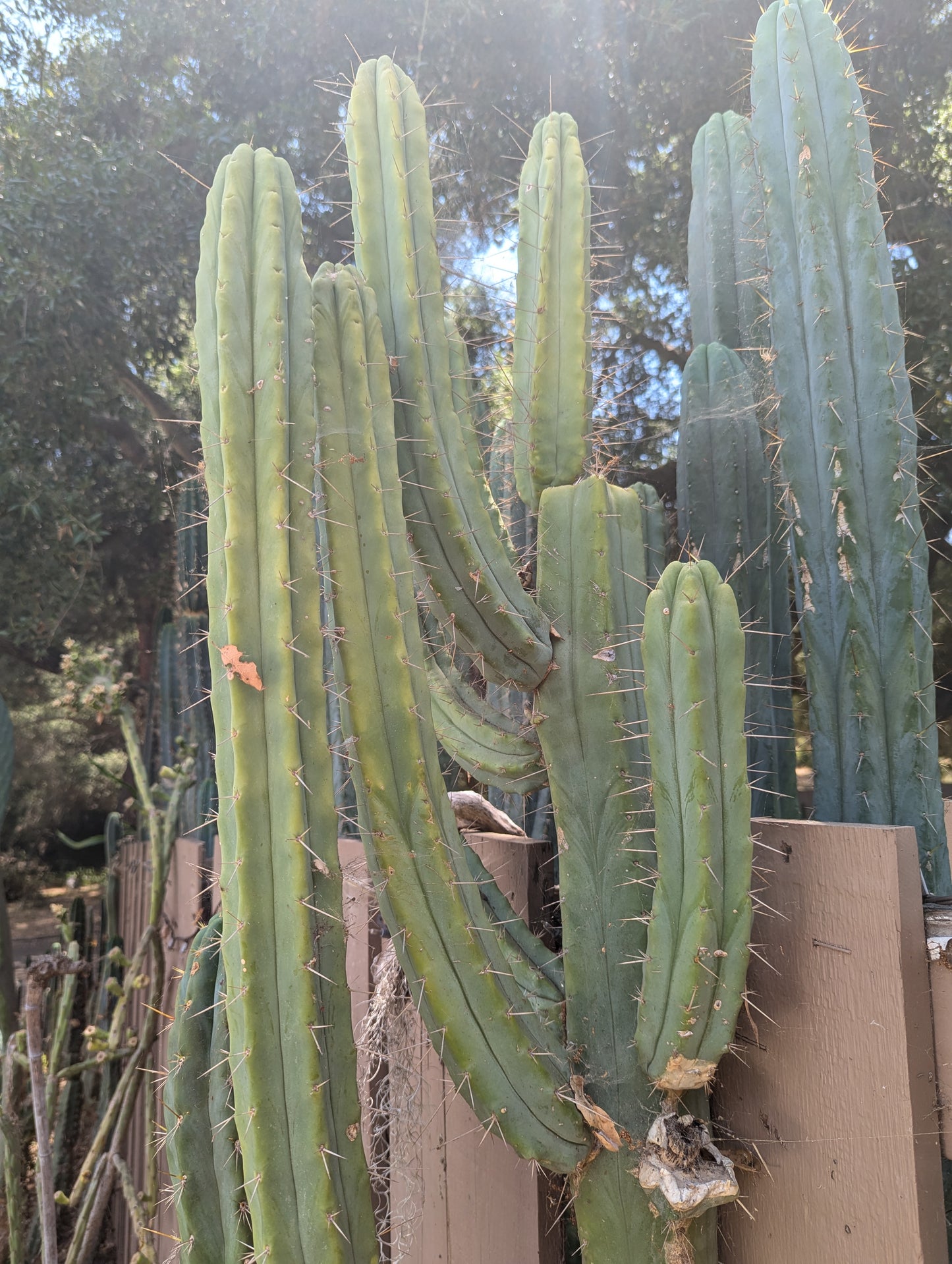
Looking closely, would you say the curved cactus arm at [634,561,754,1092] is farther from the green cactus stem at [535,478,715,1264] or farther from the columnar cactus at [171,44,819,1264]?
the green cactus stem at [535,478,715,1264]

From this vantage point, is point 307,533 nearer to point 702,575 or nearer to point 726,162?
point 702,575

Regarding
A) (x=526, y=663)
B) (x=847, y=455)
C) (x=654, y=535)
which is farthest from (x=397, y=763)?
(x=847, y=455)

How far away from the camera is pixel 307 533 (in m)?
1.15

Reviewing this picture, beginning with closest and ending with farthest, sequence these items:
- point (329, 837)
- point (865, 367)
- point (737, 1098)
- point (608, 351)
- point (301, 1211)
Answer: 1. point (301, 1211)
2. point (329, 837)
3. point (737, 1098)
4. point (865, 367)
5. point (608, 351)

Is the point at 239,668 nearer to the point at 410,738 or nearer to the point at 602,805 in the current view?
the point at 410,738

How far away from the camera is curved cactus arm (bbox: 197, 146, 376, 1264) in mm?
1020

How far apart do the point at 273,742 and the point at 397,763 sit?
0.60 ft

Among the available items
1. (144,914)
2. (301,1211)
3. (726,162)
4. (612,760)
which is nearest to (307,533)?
(612,760)

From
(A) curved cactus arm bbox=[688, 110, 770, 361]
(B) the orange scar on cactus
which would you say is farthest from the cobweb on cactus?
(A) curved cactus arm bbox=[688, 110, 770, 361]

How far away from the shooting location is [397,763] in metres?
1.19

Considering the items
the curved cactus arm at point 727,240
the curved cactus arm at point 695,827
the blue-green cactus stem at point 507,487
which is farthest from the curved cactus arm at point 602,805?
the curved cactus arm at point 727,240

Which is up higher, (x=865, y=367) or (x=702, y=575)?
(x=865, y=367)

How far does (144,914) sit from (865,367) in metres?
3.93

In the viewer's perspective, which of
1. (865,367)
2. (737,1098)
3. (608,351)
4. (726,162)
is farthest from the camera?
(608,351)
